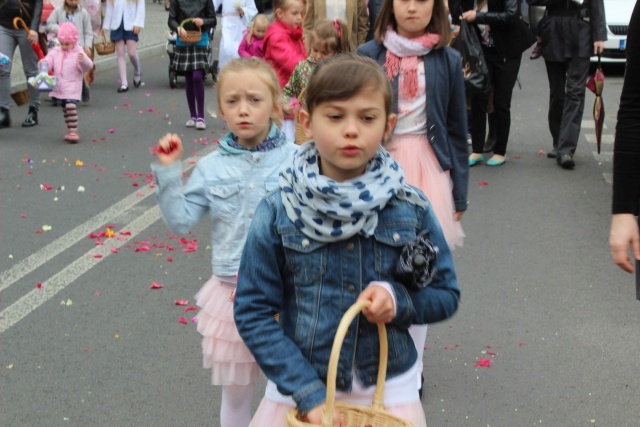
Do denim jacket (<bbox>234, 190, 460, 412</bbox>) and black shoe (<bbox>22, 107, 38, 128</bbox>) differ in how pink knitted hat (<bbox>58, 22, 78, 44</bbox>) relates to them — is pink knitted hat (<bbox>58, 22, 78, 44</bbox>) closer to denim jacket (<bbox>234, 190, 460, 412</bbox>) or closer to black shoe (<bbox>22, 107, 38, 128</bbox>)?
black shoe (<bbox>22, 107, 38, 128</bbox>)

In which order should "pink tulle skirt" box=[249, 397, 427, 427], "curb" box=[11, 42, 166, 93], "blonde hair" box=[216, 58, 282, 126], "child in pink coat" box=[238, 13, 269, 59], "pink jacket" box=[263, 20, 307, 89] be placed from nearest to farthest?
"pink tulle skirt" box=[249, 397, 427, 427]
"blonde hair" box=[216, 58, 282, 126]
"pink jacket" box=[263, 20, 307, 89]
"child in pink coat" box=[238, 13, 269, 59]
"curb" box=[11, 42, 166, 93]

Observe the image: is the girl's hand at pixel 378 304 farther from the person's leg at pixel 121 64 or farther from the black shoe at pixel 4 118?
the person's leg at pixel 121 64

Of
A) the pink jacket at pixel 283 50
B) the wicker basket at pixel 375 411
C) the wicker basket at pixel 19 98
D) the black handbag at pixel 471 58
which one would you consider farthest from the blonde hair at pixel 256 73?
the wicker basket at pixel 19 98

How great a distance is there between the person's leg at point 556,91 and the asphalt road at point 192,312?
0.43 metres

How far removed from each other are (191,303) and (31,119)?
7.06 m

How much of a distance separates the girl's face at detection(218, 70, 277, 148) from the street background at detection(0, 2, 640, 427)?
151cm

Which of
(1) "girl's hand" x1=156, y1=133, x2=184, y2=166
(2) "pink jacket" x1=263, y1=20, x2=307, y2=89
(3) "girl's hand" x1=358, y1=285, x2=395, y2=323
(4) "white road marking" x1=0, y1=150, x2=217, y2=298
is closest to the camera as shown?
(3) "girl's hand" x1=358, y1=285, x2=395, y2=323

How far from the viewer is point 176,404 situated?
4.69 metres

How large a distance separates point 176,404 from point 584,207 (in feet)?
16.1

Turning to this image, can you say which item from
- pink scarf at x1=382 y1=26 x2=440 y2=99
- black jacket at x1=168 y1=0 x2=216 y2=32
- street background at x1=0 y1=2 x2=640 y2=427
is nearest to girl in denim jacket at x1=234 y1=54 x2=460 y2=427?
pink scarf at x1=382 y1=26 x2=440 y2=99

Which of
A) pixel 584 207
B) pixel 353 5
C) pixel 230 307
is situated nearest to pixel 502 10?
pixel 353 5

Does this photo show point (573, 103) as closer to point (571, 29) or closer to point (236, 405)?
point (571, 29)

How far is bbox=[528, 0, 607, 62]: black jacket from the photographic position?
31.3 feet

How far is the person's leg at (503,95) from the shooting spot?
966cm
